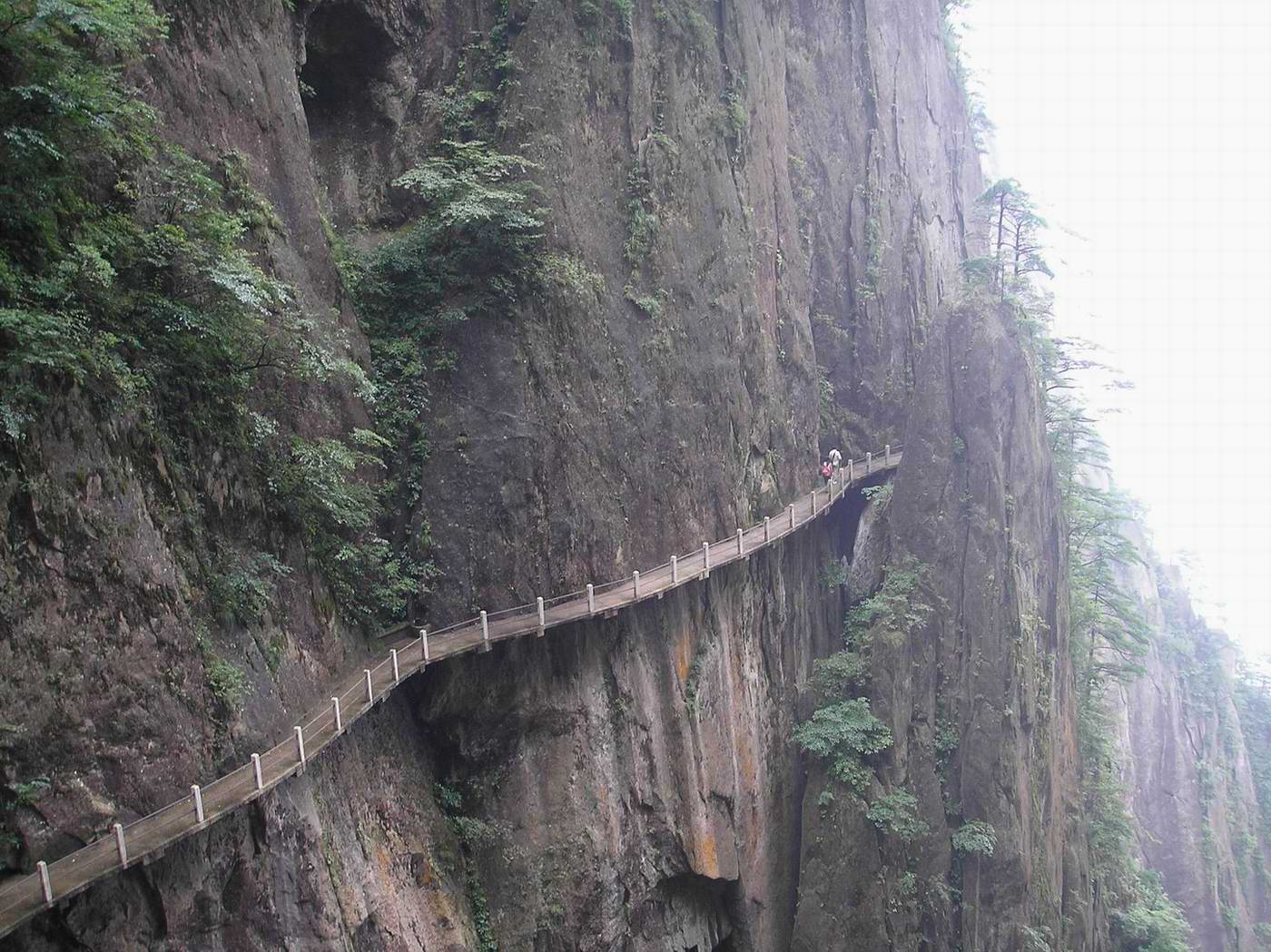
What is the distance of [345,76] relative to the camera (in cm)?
1870

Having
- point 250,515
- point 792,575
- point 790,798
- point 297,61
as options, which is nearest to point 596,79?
point 297,61

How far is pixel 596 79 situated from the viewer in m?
19.3

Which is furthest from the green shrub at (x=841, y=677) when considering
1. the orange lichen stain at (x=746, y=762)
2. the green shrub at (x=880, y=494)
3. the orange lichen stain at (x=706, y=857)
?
the orange lichen stain at (x=706, y=857)

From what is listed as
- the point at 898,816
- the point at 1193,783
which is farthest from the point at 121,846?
the point at 1193,783

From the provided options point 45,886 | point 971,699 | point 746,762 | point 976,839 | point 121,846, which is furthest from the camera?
point 971,699

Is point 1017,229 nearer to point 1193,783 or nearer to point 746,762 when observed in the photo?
point 746,762

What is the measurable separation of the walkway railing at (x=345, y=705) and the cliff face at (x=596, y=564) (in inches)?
13.9

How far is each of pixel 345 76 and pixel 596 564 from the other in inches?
457

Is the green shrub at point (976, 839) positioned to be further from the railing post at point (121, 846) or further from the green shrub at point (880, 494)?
the railing post at point (121, 846)

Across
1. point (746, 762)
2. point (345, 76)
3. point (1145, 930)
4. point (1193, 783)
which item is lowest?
point (1193, 783)

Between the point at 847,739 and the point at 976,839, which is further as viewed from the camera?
the point at 847,739

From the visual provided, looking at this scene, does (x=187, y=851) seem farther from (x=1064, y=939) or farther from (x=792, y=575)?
(x=1064, y=939)

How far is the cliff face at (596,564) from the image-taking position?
9867 millimetres

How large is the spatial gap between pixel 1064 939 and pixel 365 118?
26.7 metres
